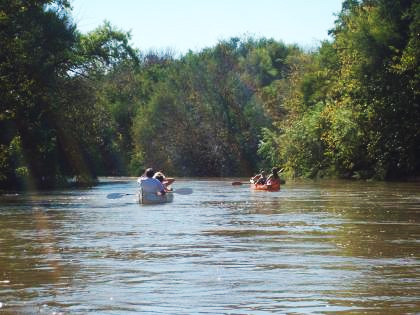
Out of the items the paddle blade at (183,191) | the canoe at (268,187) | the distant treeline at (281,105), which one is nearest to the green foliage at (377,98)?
the distant treeline at (281,105)

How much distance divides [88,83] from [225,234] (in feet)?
124

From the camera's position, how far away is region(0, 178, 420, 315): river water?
11262mm

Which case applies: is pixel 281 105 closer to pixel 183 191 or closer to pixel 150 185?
pixel 183 191

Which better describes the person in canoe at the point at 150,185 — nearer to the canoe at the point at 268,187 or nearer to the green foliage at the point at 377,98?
the canoe at the point at 268,187

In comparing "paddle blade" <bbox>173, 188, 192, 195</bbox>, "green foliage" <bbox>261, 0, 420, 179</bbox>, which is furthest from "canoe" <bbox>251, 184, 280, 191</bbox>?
"green foliage" <bbox>261, 0, 420, 179</bbox>

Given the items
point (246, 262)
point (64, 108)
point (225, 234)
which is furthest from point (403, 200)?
point (64, 108)

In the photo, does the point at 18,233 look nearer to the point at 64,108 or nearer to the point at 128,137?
the point at 64,108

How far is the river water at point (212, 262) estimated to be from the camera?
11262 mm

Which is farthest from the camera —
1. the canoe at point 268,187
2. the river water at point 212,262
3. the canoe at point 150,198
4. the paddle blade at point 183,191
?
the canoe at point 268,187

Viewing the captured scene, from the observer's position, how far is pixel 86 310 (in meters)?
10.8

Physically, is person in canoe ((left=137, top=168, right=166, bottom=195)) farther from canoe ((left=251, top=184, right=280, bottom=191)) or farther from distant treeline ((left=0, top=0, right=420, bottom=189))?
canoe ((left=251, top=184, right=280, bottom=191))

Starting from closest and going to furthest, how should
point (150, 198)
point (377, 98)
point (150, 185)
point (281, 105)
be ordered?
point (150, 198) → point (150, 185) → point (377, 98) → point (281, 105)

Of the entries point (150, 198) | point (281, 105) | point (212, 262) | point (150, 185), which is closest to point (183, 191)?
point (150, 185)

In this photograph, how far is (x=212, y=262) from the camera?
15594 millimetres
